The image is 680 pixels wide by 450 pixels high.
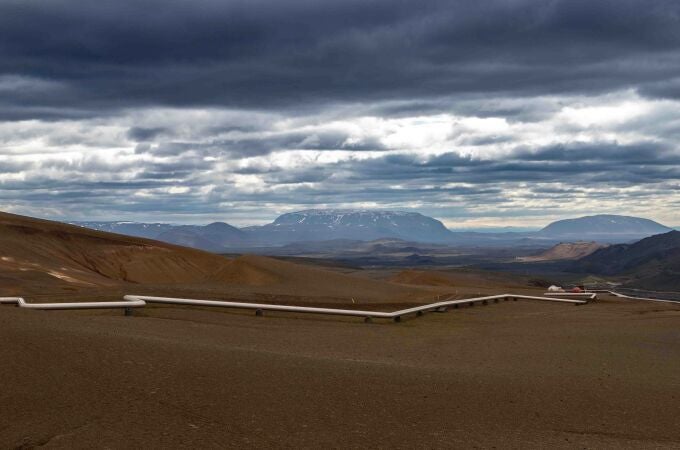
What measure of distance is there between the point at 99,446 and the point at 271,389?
129 inches

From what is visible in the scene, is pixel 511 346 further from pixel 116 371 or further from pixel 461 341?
pixel 116 371

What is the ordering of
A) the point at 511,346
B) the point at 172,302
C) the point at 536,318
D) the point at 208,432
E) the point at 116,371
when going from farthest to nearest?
the point at 536,318
the point at 172,302
the point at 511,346
the point at 116,371
the point at 208,432

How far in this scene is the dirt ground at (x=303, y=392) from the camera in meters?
8.42

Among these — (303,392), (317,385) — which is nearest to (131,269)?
(317,385)

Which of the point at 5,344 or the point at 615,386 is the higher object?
the point at 5,344

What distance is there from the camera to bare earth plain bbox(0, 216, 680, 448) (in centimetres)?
850

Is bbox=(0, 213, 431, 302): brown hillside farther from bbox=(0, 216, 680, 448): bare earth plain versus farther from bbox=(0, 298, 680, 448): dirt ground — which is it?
bbox=(0, 298, 680, 448): dirt ground

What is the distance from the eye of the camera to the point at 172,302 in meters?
22.6

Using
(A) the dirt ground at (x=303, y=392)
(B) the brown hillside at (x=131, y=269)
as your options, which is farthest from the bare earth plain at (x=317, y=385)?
(B) the brown hillside at (x=131, y=269)

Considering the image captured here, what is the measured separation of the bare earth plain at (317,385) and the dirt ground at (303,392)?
3 centimetres

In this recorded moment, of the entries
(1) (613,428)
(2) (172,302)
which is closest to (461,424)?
(1) (613,428)

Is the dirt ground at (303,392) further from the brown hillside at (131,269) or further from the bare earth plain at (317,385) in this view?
the brown hillside at (131,269)

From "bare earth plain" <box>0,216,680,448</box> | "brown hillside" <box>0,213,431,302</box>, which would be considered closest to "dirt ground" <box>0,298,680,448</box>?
"bare earth plain" <box>0,216,680,448</box>

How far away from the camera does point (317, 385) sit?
36.2 ft
